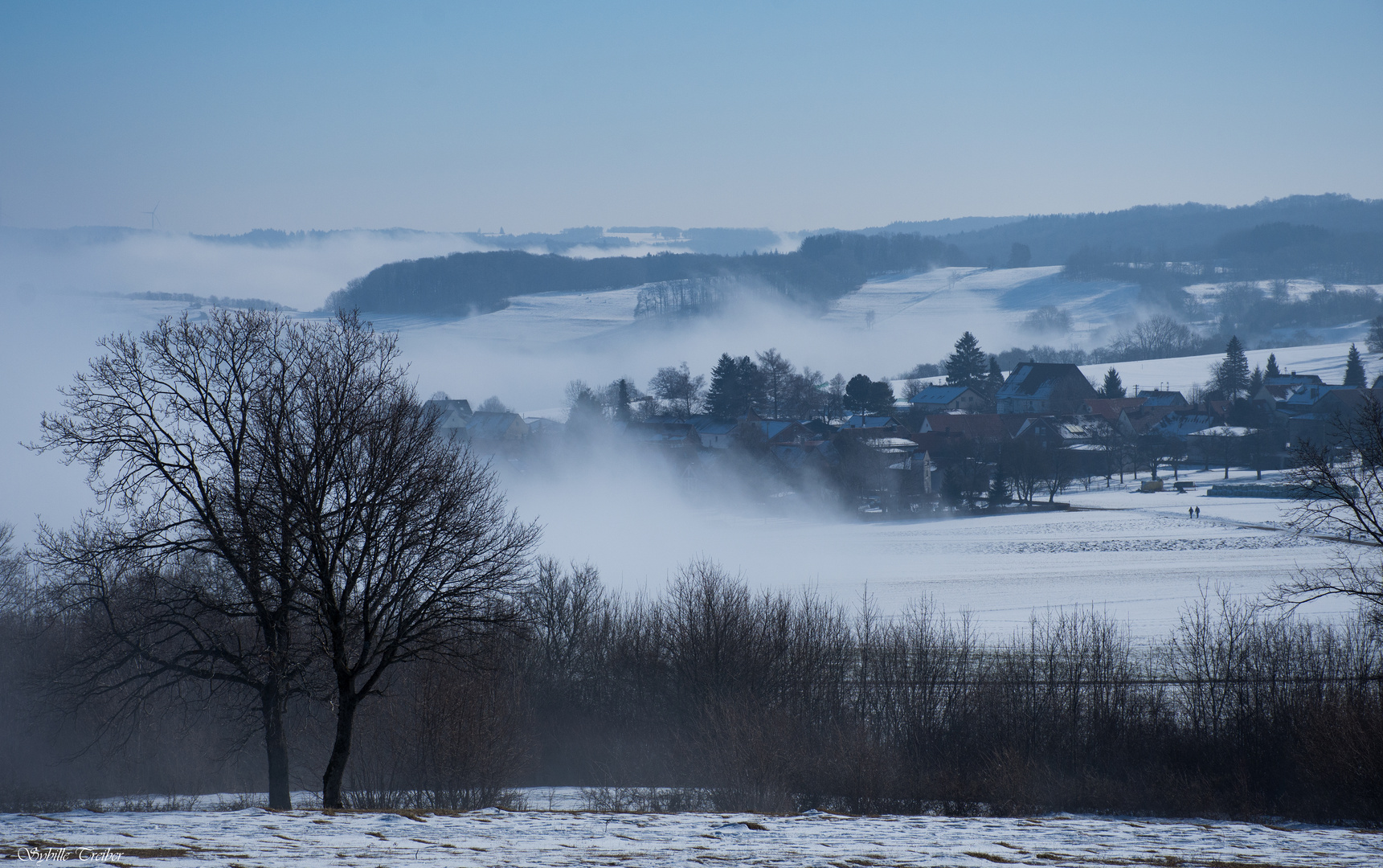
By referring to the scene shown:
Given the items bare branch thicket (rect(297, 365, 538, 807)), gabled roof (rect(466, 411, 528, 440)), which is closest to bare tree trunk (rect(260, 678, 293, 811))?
bare branch thicket (rect(297, 365, 538, 807))

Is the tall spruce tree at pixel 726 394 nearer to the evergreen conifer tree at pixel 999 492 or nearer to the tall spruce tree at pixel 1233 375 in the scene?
the evergreen conifer tree at pixel 999 492

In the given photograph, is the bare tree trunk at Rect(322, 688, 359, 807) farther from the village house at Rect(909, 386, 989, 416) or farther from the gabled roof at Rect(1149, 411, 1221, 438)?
the village house at Rect(909, 386, 989, 416)

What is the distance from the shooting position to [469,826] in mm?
11711

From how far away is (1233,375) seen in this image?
397ft

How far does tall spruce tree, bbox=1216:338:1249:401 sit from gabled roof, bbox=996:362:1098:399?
50.5 ft

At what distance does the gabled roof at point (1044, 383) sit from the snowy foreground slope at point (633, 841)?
115 meters

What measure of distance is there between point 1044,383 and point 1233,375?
79.3 feet

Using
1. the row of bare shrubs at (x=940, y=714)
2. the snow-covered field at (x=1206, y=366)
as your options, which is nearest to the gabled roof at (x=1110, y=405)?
the snow-covered field at (x=1206, y=366)

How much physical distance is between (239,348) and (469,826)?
940 centimetres

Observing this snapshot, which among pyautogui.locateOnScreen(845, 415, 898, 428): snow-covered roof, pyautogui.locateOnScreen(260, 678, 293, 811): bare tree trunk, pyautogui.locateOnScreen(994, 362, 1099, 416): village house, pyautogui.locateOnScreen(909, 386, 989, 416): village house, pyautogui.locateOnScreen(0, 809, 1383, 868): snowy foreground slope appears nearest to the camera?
pyautogui.locateOnScreen(0, 809, 1383, 868): snowy foreground slope

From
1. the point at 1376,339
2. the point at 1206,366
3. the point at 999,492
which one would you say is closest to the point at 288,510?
the point at 999,492

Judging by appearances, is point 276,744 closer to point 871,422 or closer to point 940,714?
point 940,714

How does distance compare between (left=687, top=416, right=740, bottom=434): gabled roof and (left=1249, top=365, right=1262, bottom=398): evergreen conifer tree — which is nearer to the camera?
(left=687, top=416, right=740, bottom=434): gabled roof

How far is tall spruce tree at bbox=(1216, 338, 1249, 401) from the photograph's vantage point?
119 metres
